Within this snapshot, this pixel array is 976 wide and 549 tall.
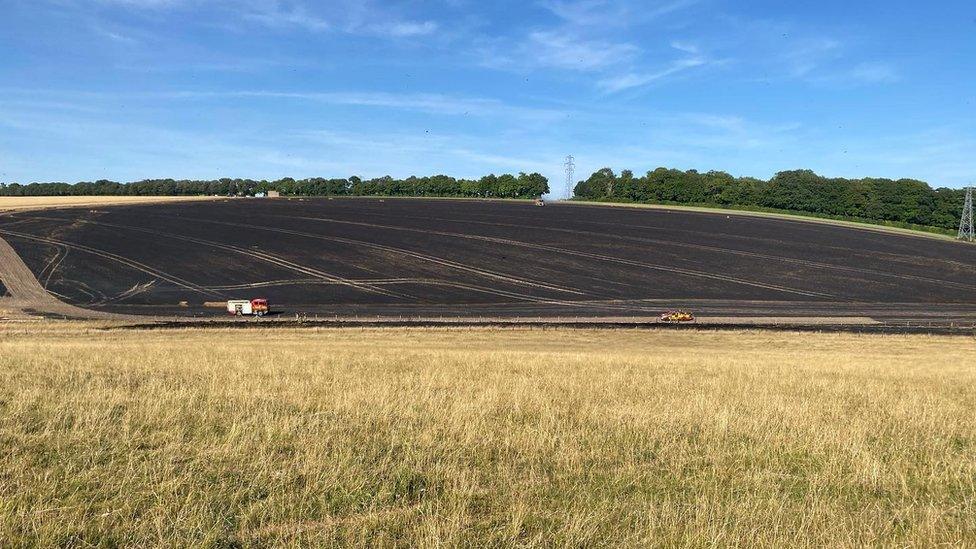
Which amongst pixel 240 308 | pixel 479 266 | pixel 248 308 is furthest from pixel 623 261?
pixel 240 308

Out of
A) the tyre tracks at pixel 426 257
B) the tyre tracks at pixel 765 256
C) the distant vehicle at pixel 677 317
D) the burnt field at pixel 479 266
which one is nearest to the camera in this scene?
the distant vehicle at pixel 677 317

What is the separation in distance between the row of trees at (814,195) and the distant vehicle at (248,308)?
473ft

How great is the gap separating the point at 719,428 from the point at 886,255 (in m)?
96.3

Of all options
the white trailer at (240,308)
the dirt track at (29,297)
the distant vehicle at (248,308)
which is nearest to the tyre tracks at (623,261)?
the distant vehicle at (248,308)

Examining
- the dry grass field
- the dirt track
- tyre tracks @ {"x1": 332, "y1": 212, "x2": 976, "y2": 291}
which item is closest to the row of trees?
tyre tracks @ {"x1": 332, "y1": 212, "x2": 976, "y2": 291}

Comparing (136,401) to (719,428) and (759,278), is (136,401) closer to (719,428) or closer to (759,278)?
(719,428)

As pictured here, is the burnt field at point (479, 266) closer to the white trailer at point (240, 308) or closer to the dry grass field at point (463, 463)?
the white trailer at point (240, 308)

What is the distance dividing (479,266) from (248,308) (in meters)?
31.6

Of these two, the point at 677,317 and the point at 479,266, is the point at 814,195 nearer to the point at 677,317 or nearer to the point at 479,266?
the point at 479,266

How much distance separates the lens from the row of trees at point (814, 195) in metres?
139

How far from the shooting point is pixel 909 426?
1003 cm

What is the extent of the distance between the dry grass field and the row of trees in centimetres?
15958

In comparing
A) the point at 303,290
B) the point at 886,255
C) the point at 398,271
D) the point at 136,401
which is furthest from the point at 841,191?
the point at 136,401

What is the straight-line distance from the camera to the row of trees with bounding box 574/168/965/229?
138625mm
